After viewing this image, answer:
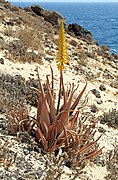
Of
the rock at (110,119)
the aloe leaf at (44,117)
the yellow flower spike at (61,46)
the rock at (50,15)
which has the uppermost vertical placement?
the yellow flower spike at (61,46)

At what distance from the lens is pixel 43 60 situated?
13.7m

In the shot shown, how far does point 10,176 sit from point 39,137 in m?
1.10

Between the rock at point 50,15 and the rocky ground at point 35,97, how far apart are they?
5089mm

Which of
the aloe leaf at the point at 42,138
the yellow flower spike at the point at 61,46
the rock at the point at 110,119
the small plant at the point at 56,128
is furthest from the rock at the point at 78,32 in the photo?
the yellow flower spike at the point at 61,46

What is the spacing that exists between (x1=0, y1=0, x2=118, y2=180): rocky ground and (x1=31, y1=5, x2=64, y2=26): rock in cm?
509

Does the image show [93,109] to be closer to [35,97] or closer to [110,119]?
[110,119]

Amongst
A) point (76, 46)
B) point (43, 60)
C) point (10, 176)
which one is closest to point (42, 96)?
point (10, 176)

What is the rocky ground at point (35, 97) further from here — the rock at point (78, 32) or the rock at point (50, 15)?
the rock at point (50, 15)

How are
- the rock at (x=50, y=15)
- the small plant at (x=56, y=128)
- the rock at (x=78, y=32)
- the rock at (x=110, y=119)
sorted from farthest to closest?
the rock at (x=50, y=15) → the rock at (x=78, y=32) → the rock at (x=110, y=119) → the small plant at (x=56, y=128)

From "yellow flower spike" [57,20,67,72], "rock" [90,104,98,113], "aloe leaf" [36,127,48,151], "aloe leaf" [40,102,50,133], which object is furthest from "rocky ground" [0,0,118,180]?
"yellow flower spike" [57,20,67,72]

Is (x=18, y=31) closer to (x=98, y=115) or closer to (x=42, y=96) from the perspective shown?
(x=98, y=115)

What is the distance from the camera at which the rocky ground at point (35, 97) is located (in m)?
4.64

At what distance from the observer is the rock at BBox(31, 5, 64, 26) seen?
1061 inches

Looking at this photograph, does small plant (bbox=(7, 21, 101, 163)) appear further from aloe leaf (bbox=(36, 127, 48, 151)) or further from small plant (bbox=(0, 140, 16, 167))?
small plant (bbox=(0, 140, 16, 167))
